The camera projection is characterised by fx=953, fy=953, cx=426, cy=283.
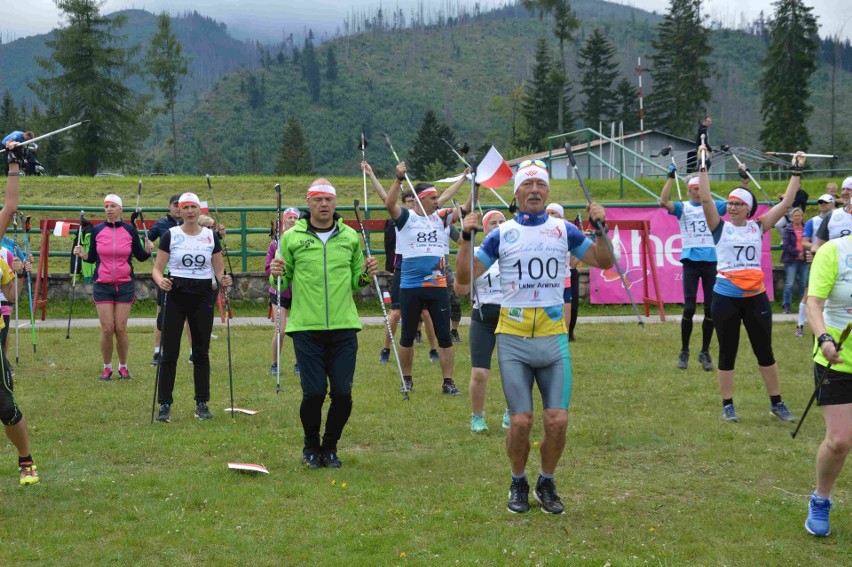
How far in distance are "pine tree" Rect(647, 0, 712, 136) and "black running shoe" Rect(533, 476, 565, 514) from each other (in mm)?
71359

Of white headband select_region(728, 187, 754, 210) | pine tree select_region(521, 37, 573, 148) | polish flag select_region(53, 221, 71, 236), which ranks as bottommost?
polish flag select_region(53, 221, 71, 236)

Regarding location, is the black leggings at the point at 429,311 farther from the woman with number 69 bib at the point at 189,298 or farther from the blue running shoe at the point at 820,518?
the blue running shoe at the point at 820,518

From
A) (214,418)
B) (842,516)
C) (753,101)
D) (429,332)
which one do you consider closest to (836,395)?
(842,516)

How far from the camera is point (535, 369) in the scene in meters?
6.53

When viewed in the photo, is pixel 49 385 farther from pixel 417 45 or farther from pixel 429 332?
pixel 417 45

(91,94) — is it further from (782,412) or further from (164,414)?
(782,412)

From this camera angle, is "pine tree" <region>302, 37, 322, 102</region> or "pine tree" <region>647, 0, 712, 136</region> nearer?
"pine tree" <region>647, 0, 712, 136</region>

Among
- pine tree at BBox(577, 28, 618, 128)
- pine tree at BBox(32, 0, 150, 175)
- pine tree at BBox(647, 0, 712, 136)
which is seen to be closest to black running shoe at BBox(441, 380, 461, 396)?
pine tree at BBox(32, 0, 150, 175)

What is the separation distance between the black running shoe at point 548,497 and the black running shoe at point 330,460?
1.96 metres

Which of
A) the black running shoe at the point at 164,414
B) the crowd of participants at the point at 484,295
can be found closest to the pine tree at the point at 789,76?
the crowd of participants at the point at 484,295

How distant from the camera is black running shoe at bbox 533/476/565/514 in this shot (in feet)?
21.5

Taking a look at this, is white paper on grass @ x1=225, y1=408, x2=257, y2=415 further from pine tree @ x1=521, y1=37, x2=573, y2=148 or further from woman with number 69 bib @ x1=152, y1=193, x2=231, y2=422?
pine tree @ x1=521, y1=37, x2=573, y2=148

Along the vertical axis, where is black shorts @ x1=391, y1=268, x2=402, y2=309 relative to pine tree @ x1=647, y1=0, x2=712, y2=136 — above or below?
below

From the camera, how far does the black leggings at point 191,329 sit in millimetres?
9734
